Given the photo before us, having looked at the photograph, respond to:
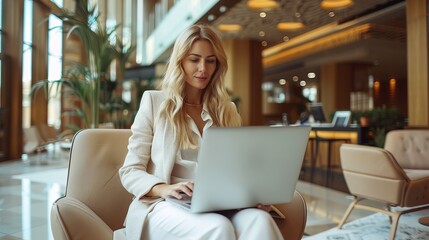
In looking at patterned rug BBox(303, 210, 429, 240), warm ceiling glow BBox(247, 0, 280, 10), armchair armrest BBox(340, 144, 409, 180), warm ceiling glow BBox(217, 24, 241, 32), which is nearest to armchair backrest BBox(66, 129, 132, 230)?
patterned rug BBox(303, 210, 429, 240)

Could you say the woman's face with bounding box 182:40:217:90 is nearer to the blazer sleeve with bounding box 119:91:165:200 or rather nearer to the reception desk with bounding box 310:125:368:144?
the blazer sleeve with bounding box 119:91:165:200

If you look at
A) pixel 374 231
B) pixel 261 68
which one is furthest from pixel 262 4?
pixel 374 231

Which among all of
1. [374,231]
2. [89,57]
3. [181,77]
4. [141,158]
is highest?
[89,57]

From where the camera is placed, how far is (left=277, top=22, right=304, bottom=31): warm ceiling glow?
9450mm

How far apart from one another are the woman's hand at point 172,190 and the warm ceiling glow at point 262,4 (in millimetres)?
6994

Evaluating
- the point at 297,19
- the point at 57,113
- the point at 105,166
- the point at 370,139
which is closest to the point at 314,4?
the point at 297,19

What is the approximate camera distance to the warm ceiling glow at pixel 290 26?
945 cm

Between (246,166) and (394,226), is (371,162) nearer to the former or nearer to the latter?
(394,226)

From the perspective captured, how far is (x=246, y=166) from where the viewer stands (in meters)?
1.04

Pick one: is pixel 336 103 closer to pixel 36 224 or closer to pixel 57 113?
pixel 57 113

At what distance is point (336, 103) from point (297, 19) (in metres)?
6.72

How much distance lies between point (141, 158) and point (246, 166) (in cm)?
52

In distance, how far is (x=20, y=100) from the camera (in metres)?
8.93

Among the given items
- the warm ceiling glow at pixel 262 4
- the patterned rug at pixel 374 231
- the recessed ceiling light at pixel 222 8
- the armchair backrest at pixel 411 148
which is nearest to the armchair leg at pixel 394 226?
the patterned rug at pixel 374 231
